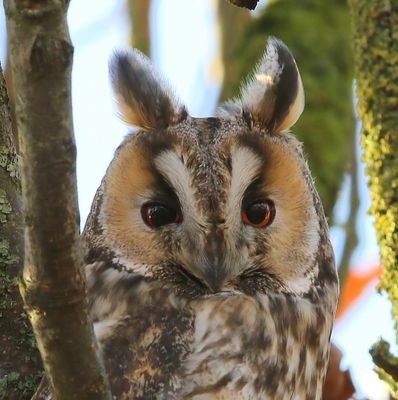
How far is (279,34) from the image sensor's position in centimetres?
451

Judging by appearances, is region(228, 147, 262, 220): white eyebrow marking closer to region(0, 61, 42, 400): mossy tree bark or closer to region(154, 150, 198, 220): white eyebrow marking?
region(154, 150, 198, 220): white eyebrow marking

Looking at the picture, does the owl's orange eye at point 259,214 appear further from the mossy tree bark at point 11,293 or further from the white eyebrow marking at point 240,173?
the mossy tree bark at point 11,293

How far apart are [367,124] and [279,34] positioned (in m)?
1.72

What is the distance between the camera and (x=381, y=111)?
2828mm

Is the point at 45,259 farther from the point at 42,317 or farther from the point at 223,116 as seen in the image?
the point at 223,116

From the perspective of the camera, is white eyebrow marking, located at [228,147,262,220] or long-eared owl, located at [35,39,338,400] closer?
long-eared owl, located at [35,39,338,400]

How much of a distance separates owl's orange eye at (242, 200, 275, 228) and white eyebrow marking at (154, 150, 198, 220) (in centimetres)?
17

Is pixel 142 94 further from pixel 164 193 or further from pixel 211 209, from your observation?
pixel 211 209

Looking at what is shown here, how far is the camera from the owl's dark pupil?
2.64 m

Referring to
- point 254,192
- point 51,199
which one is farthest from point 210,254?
point 51,199

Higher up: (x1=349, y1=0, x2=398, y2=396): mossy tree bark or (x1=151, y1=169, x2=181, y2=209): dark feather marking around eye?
(x1=349, y1=0, x2=398, y2=396): mossy tree bark

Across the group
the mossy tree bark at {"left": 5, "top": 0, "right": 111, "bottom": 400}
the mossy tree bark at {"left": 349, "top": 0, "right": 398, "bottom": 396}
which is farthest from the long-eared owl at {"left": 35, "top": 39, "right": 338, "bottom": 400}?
the mossy tree bark at {"left": 5, "top": 0, "right": 111, "bottom": 400}

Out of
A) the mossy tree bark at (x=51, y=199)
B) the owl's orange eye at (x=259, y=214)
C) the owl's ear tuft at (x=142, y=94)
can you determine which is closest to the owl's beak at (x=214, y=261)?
the owl's orange eye at (x=259, y=214)

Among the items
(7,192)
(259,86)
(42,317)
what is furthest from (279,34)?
(42,317)
